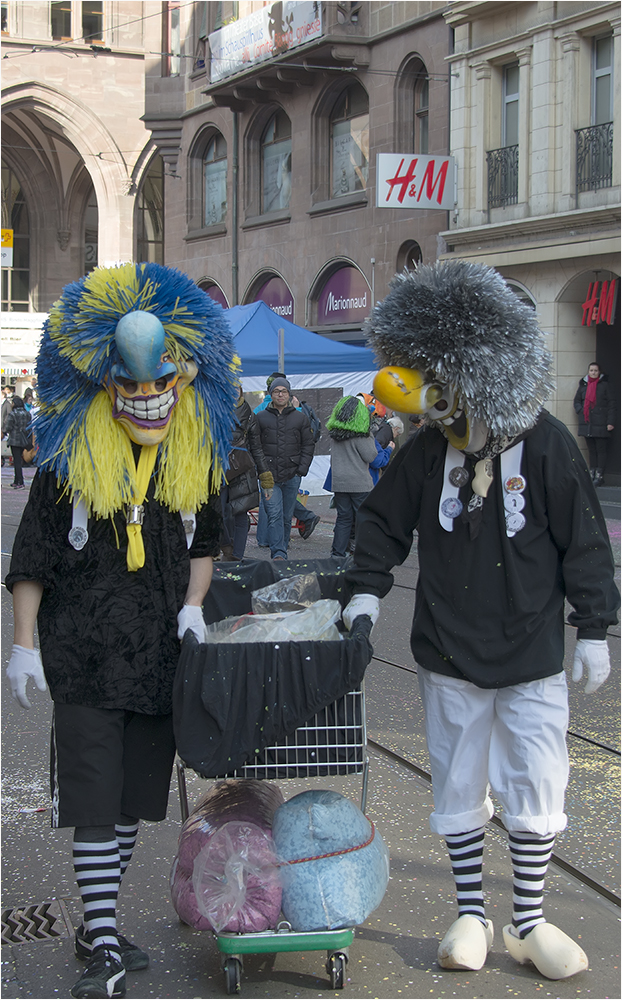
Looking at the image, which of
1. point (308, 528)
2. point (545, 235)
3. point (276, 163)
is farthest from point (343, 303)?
point (308, 528)

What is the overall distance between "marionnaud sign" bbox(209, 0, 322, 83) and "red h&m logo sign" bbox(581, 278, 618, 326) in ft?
28.9

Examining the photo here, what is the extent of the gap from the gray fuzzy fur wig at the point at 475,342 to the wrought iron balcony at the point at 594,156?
603 inches

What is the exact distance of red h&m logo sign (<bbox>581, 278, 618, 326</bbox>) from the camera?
17.6 metres

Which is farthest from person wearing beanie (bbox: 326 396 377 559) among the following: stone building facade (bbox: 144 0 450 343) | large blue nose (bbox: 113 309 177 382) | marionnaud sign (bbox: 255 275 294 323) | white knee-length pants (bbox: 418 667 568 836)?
marionnaud sign (bbox: 255 275 294 323)

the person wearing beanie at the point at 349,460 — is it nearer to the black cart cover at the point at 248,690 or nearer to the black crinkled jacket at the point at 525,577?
the black crinkled jacket at the point at 525,577

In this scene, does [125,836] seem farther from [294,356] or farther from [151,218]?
[151,218]

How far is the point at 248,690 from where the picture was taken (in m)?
3.02

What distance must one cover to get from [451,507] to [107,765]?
3.86 ft

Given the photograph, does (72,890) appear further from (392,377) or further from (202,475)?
(392,377)

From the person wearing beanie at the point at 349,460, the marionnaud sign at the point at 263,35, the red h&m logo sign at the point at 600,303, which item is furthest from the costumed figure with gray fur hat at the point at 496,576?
the marionnaud sign at the point at 263,35

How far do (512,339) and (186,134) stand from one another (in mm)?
28721

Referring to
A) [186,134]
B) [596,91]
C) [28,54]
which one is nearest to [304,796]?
[596,91]

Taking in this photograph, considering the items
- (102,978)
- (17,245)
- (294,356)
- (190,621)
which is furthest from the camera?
(17,245)

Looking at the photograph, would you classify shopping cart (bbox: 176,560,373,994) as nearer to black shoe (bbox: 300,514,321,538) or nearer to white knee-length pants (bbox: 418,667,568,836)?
white knee-length pants (bbox: 418,667,568,836)
